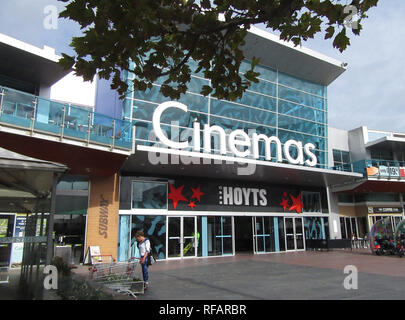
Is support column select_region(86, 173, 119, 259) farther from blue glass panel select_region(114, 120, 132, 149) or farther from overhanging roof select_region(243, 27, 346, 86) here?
overhanging roof select_region(243, 27, 346, 86)

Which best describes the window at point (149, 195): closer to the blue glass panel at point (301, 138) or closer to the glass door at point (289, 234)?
the glass door at point (289, 234)

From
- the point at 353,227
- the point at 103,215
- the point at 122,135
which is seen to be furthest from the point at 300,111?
the point at 103,215

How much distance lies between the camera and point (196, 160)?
1559 cm

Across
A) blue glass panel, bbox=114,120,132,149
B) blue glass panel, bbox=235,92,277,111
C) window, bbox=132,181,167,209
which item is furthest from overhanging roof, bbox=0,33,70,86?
blue glass panel, bbox=235,92,277,111

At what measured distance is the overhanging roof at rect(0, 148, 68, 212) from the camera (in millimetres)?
4844

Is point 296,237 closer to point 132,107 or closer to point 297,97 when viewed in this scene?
point 297,97

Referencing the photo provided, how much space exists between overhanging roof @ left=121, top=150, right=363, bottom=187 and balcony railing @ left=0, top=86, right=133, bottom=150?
1417mm

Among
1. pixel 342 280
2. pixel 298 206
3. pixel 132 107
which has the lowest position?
pixel 342 280

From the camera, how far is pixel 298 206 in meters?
22.7

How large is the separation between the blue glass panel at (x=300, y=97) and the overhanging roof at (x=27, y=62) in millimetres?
14837

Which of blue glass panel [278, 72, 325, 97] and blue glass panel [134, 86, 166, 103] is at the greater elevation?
blue glass panel [278, 72, 325, 97]

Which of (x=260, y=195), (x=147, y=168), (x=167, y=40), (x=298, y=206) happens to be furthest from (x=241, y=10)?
(x=298, y=206)

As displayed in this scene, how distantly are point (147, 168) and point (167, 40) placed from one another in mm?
12607

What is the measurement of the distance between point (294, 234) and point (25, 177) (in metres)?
19.3
